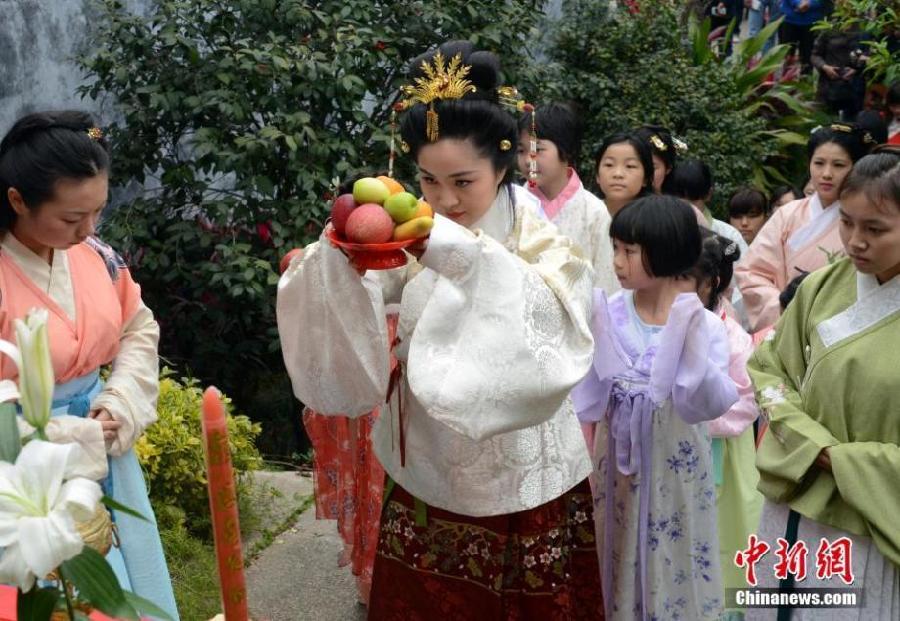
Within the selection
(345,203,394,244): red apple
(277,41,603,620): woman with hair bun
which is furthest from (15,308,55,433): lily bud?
(277,41,603,620): woman with hair bun

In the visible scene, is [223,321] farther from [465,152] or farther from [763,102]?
[763,102]

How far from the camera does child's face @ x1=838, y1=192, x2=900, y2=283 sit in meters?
2.99

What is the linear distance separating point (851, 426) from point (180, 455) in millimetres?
2917

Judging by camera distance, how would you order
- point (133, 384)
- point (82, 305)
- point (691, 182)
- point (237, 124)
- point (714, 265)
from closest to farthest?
point (82, 305)
point (133, 384)
point (714, 265)
point (237, 124)
point (691, 182)

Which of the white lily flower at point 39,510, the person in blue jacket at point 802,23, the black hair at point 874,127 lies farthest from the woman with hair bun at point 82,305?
the person in blue jacket at point 802,23

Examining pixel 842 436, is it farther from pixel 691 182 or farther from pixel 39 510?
pixel 691 182

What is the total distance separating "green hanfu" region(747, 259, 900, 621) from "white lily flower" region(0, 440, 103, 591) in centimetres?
216

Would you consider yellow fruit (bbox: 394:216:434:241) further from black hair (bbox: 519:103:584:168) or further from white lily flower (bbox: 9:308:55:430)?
black hair (bbox: 519:103:584:168)

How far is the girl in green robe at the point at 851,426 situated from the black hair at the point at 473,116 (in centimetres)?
90

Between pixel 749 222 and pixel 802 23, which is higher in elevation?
pixel 802 23

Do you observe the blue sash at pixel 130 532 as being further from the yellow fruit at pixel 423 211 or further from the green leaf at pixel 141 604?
the green leaf at pixel 141 604

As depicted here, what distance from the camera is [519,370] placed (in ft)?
9.00

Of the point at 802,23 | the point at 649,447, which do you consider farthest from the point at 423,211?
the point at 802,23

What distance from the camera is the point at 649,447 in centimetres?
389
